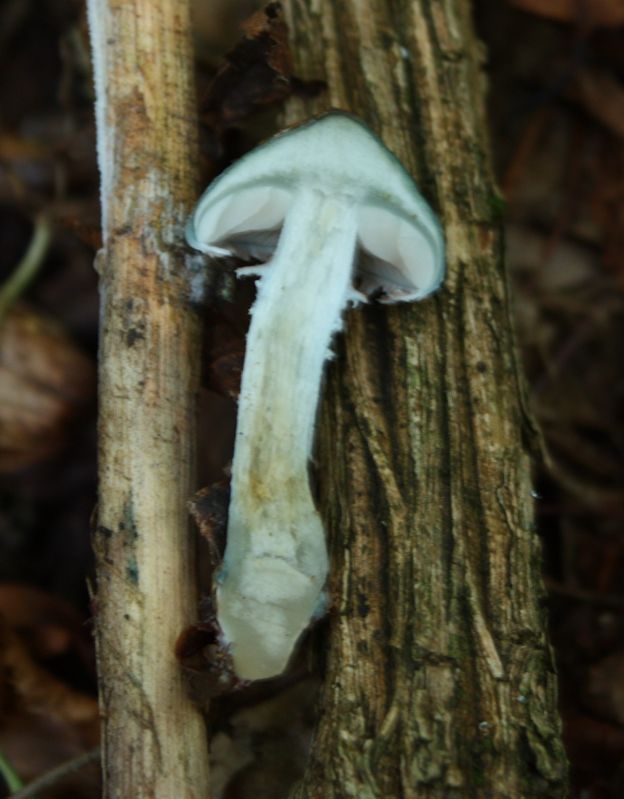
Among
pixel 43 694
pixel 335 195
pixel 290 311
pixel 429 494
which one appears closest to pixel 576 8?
pixel 335 195

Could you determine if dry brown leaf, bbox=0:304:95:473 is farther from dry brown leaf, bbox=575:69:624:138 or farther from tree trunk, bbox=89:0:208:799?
dry brown leaf, bbox=575:69:624:138

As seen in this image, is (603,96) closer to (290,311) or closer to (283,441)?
(290,311)

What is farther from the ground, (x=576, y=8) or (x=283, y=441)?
A: (x=576, y=8)

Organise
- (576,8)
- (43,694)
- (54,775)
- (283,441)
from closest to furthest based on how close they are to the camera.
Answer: (283,441) < (54,775) < (43,694) < (576,8)

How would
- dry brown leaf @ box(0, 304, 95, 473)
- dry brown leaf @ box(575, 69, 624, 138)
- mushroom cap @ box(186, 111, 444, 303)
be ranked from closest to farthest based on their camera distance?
mushroom cap @ box(186, 111, 444, 303)
dry brown leaf @ box(0, 304, 95, 473)
dry brown leaf @ box(575, 69, 624, 138)

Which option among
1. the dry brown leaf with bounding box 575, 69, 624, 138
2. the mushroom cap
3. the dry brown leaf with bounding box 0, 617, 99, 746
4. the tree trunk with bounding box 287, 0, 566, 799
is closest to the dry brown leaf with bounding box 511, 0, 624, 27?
the dry brown leaf with bounding box 575, 69, 624, 138

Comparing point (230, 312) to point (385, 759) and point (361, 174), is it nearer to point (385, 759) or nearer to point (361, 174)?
point (361, 174)
